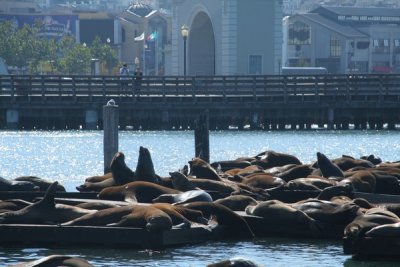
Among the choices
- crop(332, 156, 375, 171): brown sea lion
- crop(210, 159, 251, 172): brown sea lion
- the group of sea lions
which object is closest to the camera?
the group of sea lions

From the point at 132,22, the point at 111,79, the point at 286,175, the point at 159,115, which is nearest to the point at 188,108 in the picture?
the point at 159,115

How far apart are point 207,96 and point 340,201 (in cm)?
3466

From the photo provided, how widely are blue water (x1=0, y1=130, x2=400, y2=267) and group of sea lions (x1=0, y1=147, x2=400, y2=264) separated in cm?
34

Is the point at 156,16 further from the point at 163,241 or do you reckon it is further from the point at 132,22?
the point at 163,241

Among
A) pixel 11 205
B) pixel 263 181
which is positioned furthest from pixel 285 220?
pixel 11 205

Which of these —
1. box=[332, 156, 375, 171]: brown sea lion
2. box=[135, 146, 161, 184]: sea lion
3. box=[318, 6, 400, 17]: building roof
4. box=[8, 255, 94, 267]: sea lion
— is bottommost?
box=[332, 156, 375, 171]: brown sea lion

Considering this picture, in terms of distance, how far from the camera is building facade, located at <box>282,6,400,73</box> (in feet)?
392

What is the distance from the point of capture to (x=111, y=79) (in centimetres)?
5769

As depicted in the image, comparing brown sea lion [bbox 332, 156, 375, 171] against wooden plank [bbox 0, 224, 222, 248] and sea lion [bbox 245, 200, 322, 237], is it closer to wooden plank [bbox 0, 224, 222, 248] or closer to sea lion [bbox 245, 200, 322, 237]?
sea lion [bbox 245, 200, 322, 237]

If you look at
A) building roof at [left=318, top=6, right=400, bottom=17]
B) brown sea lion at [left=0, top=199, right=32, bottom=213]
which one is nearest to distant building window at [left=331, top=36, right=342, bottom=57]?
building roof at [left=318, top=6, right=400, bottom=17]

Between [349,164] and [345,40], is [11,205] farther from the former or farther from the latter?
[345,40]

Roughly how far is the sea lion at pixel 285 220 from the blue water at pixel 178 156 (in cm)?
17

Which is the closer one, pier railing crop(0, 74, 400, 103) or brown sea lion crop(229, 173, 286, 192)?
brown sea lion crop(229, 173, 286, 192)

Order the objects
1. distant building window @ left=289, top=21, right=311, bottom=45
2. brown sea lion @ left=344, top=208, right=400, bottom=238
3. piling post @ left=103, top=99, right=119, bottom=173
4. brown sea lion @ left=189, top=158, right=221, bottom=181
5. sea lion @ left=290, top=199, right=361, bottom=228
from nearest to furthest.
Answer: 1. brown sea lion @ left=344, top=208, right=400, bottom=238
2. sea lion @ left=290, top=199, right=361, bottom=228
3. brown sea lion @ left=189, top=158, right=221, bottom=181
4. piling post @ left=103, top=99, right=119, bottom=173
5. distant building window @ left=289, top=21, right=311, bottom=45
